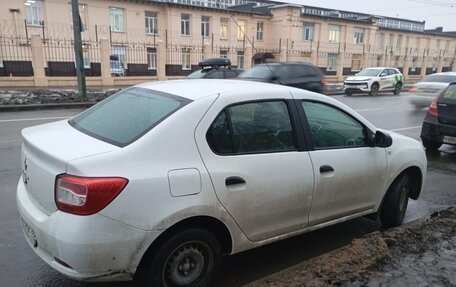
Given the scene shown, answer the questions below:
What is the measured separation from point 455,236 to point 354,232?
97 cm

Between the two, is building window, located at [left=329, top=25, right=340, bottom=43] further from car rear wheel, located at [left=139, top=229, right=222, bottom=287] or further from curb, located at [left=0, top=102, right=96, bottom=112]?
car rear wheel, located at [left=139, top=229, right=222, bottom=287]

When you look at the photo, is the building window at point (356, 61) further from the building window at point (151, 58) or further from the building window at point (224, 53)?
the building window at point (151, 58)

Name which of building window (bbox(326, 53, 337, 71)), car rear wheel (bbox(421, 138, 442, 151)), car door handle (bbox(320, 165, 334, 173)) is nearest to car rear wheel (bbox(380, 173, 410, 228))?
car door handle (bbox(320, 165, 334, 173))

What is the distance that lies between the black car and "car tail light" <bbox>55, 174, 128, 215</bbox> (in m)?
7.45

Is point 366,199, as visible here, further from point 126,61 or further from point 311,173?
point 126,61

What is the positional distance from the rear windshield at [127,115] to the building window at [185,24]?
36870 mm

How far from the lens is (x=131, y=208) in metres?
2.60

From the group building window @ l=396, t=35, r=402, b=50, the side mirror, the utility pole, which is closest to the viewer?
the side mirror

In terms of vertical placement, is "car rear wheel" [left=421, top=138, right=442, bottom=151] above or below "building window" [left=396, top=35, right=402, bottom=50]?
below

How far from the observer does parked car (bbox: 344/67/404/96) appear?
2350 cm

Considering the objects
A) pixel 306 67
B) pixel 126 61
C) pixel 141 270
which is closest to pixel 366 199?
pixel 141 270

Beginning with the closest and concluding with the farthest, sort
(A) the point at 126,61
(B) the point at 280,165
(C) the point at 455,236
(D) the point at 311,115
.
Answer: (B) the point at 280,165 → (D) the point at 311,115 → (C) the point at 455,236 → (A) the point at 126,61

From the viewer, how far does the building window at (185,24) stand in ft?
128

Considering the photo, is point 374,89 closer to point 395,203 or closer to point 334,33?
point 395,203
